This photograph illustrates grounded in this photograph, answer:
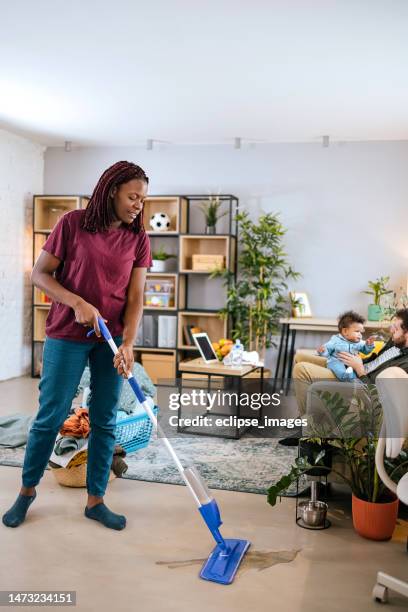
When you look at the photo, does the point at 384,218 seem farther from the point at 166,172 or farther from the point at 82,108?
the point at 82,108

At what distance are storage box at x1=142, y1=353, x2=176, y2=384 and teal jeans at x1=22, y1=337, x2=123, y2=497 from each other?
3472mm

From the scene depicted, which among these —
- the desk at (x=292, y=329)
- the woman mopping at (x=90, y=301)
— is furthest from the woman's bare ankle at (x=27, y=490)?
the desk at (x=292, y=329)

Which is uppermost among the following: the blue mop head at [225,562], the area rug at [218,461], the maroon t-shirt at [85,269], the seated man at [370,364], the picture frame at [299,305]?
the maroon t-shirt at [85,269]

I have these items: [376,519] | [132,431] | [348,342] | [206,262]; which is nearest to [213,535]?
[376,519]

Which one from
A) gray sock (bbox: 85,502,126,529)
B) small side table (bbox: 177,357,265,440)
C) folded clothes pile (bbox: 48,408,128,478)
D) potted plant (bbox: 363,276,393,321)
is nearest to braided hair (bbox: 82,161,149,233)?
folded clothes pile (bbox: 48,408,128,478)

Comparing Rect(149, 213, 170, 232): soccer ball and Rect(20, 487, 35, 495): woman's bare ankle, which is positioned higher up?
Rect(149, 213, 170, 232): soccer ball

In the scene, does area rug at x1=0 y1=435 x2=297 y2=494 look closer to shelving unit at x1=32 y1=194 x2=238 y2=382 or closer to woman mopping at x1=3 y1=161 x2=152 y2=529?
woman mopping at x1=3 y1=161 x2=152 y2=529

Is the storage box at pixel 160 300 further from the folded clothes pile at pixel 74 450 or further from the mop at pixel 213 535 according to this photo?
the mop at pixel 213 535

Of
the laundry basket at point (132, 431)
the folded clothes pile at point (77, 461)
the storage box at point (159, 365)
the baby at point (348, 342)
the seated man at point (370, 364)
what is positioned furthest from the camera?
the storage box at point (159, 365)

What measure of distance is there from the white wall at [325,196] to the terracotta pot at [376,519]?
3617 mm

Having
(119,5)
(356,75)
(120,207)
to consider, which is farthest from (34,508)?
(356,75)

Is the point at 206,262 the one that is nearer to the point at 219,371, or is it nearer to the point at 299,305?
the point at 299,305

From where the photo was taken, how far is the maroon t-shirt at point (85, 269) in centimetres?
241

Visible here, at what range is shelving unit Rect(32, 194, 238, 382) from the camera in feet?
20.0
